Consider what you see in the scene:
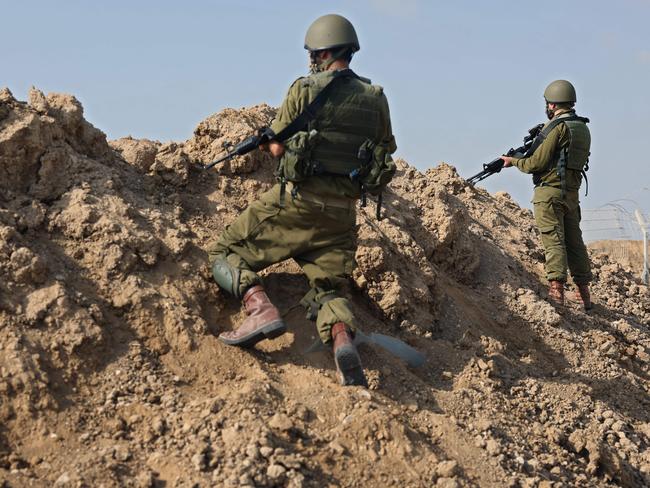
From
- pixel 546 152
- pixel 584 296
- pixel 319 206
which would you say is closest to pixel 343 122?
pixel 319 206

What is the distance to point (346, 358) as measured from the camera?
5500 millimetres

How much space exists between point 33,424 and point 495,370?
329 centimetres

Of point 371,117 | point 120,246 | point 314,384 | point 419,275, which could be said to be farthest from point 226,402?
point 419,275

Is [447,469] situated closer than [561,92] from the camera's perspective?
Yes

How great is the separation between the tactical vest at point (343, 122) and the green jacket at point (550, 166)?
2.85m

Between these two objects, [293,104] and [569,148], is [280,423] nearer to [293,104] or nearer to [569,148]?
[293,104]

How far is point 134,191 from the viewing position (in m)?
6.60

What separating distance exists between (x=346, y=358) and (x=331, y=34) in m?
2.08

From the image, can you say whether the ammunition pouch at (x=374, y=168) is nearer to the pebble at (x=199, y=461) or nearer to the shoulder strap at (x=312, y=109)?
the shoulder strap at (x=312, y=109)

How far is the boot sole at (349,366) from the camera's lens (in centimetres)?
A: 550

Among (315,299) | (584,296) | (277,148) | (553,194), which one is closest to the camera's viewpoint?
(277,148)

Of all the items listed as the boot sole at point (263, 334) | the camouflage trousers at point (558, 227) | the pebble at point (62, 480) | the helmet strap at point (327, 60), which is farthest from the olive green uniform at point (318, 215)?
the camouflage trousers at point (558, 227)

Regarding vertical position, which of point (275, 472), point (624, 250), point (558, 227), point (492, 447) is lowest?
point (275, 472)

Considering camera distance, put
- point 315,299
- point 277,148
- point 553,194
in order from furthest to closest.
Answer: point 553,194 < point 315,299 < point 277,148
